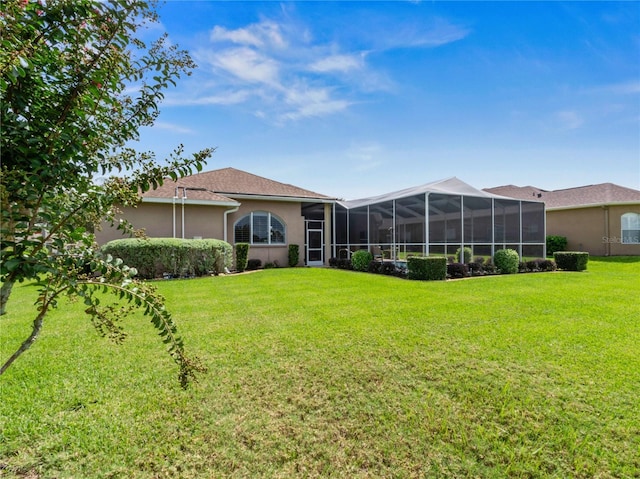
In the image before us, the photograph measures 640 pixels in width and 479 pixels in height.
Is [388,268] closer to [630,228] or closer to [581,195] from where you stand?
[630,228]

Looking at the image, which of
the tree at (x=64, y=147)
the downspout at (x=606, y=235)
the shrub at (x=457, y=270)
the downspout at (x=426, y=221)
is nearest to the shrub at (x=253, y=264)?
the downspout at (x=426, y=221)

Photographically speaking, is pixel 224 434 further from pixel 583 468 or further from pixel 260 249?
pixel 260 249

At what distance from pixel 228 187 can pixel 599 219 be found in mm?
23847

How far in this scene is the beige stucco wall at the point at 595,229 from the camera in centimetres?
2006

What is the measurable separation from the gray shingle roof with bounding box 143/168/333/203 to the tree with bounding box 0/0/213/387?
13069 millimetres

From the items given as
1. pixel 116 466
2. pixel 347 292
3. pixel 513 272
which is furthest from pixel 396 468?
pixel 513 272

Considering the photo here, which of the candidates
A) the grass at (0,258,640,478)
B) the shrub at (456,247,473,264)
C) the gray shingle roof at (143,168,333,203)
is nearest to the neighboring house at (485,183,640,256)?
the shrub at (456,247,473,264)

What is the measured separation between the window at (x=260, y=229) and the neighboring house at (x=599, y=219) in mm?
19055

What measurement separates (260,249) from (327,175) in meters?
6.18

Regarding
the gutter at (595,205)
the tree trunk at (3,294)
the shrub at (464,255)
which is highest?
the gutter at (595,205)

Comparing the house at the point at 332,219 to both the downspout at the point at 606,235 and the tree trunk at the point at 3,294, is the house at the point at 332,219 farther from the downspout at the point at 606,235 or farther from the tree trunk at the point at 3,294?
the tree trunk at the point at 3,294

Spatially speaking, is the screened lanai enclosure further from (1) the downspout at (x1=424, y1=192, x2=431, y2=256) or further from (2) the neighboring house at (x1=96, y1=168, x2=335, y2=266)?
(2) the neighboring house at (x1=96, y1=168, x2=335, y2=266)

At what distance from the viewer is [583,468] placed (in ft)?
7.09

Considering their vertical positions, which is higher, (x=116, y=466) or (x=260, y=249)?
(x=260, y=249)
